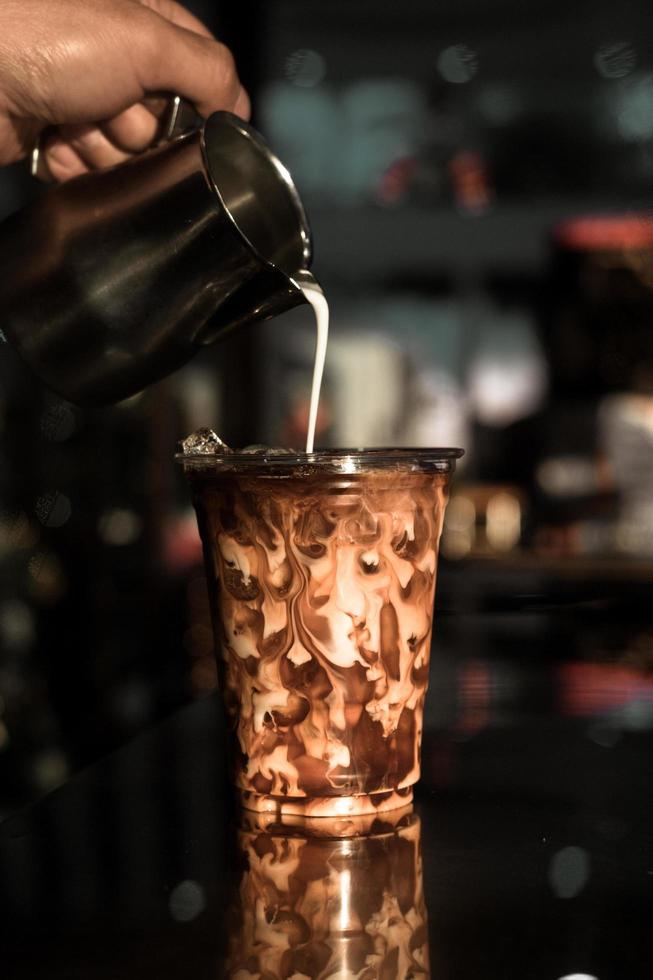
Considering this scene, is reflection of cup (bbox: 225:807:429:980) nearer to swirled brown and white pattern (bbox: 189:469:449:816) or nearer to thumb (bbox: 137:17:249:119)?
swirled brown and white pattern (bbox: 189:469:449:816)

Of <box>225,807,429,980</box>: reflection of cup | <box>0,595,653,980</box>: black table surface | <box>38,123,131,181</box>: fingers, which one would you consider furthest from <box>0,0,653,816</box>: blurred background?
<box>225,807,429,980</box>: reflection of cup

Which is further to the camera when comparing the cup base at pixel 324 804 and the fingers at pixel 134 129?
the fingers at pixel 134 129

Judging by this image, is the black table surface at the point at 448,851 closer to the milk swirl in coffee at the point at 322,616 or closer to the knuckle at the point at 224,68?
the milk swirl in coffee at the point at 322,616

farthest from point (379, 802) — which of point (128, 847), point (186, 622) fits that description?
point (186, 622)

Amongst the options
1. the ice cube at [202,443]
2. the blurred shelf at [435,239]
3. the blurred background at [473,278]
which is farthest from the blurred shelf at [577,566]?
the ice cube at [202,443]

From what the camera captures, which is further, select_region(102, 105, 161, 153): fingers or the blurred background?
the blurred background

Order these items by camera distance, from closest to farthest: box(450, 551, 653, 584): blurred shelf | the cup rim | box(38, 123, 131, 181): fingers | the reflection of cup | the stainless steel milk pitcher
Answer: the reflection of cup → the cup rim → the stainless steel milk pitcher → box(38, 123, 131, 181): fingers → box(450, 551, 653, 584): blurred shelf

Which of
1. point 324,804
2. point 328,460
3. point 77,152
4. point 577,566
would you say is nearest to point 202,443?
point 328,460

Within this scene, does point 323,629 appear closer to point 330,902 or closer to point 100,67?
point 330,902
